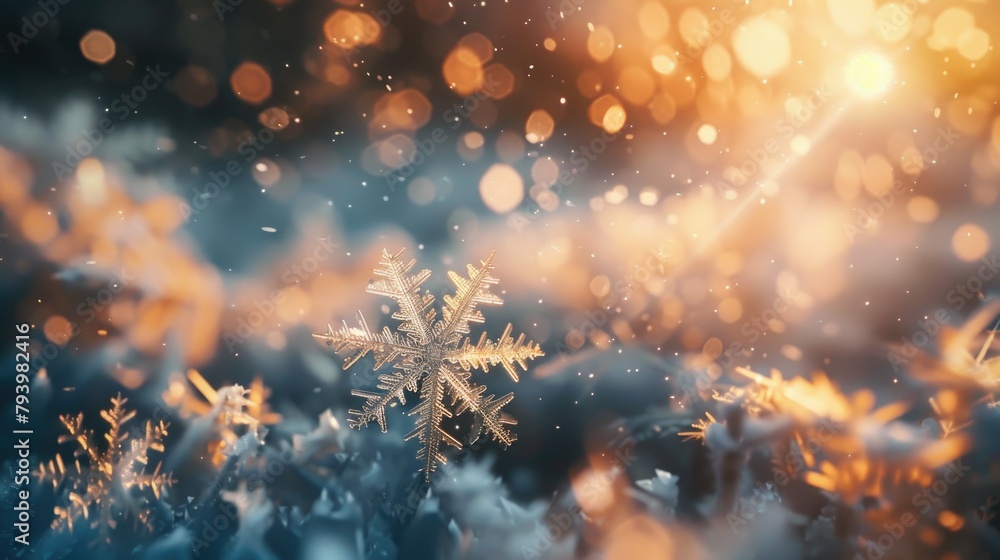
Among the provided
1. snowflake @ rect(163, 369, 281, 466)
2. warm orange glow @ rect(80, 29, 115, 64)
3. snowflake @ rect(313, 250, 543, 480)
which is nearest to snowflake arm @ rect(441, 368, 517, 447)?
snowflake @ rect(313, 250, 543, 480)

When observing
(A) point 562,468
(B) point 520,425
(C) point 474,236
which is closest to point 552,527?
(A) point 562,468

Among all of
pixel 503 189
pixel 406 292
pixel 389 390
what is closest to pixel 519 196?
pixel 503 189

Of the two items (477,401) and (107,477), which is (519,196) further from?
(107,477)

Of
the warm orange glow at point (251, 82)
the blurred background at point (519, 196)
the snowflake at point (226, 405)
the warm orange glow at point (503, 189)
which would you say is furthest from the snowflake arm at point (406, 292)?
the warm orange glow at point (251, 82)

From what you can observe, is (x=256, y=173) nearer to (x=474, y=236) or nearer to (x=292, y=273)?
(x=292, y=273)

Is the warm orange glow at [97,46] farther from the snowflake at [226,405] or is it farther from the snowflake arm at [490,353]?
the snowflake arm at [490,353]

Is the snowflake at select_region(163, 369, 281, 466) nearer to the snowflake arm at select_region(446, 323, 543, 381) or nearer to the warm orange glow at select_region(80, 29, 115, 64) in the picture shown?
the snowflake arm at select_region(446, 323, 543, 381)
